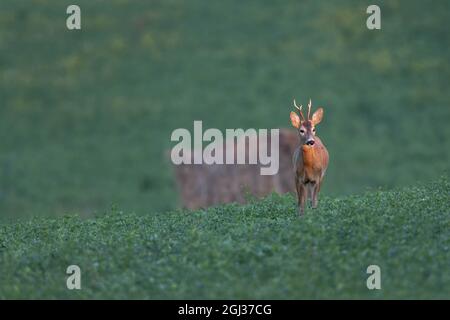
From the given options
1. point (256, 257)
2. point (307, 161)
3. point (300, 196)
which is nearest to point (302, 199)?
point (300, 196)

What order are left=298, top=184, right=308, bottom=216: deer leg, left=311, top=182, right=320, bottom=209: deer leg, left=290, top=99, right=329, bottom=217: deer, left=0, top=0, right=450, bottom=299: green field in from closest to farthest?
1. left=298, top=184, right=308, bottom=216: deer leg
2. left=290, top=99, right=329, bottom=217: deer
3. left=311, top=182, right=320, bottom=209: deer leg
4. left=0, top=0, right=450, bottom=299: green field

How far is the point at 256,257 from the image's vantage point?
42.5ft

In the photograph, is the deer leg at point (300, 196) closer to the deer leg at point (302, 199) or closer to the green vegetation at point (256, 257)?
the deer leg at point (302, 199)

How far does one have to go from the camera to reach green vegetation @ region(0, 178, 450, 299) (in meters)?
12.2

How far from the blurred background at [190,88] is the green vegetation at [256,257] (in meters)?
13.3

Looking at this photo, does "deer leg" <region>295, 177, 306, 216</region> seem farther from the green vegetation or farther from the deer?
the green vegetation

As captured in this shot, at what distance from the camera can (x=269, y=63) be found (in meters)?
35.5

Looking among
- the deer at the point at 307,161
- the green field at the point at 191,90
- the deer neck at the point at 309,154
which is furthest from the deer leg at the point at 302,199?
the green field at the point at 191,90

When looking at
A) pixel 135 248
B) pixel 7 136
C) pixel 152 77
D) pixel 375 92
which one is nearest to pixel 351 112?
pixel 375 92

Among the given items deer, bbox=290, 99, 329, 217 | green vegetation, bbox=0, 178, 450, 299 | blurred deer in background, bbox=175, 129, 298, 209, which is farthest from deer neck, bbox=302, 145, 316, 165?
blurred deer in background, bbox=175, 129, 298, 209

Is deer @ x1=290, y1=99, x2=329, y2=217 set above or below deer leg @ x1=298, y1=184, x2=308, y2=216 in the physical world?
above

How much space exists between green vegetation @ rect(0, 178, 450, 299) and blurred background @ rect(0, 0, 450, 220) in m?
13.3

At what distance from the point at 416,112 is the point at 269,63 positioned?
473 cm

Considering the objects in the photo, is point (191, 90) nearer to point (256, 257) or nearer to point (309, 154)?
point (309, 154)
